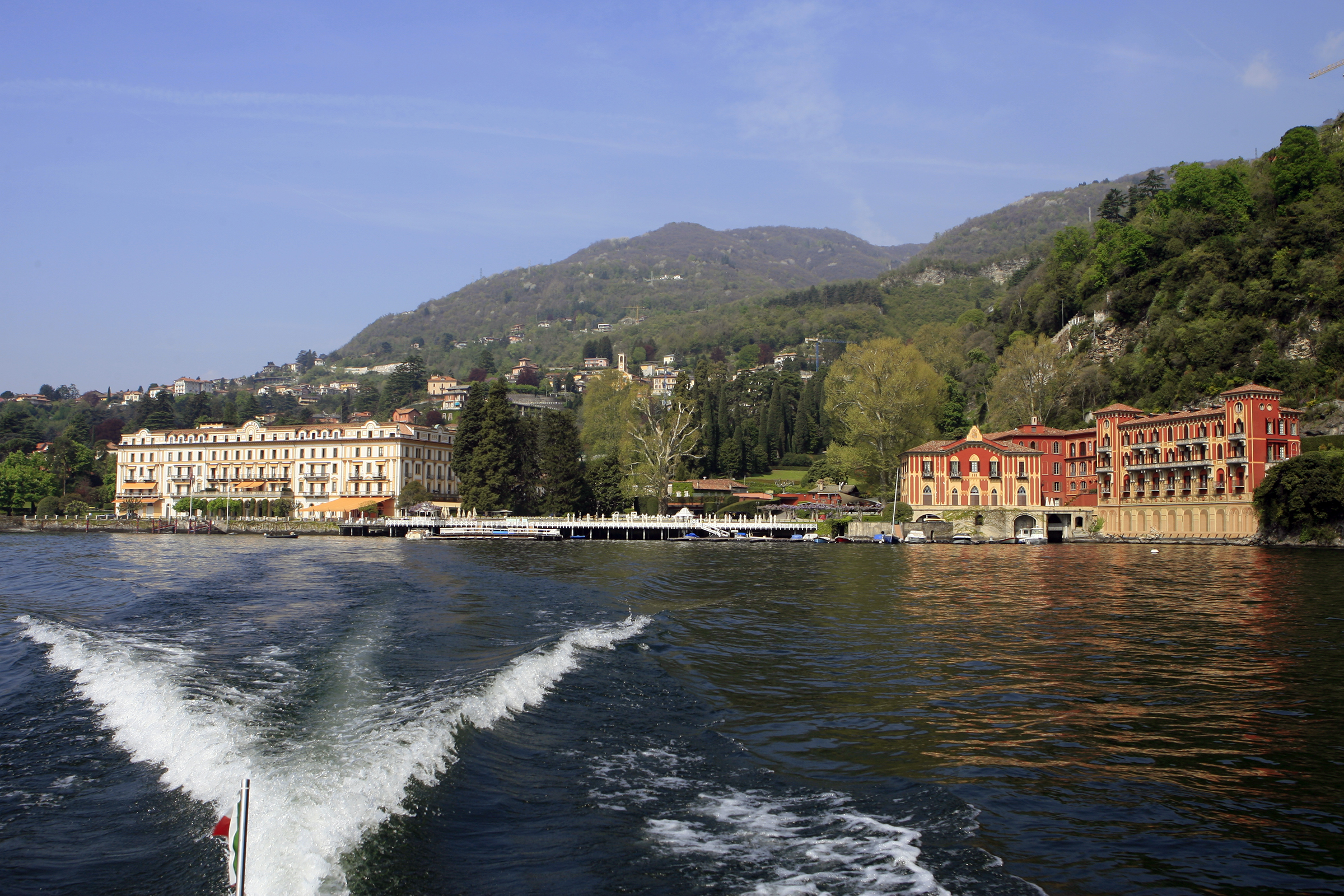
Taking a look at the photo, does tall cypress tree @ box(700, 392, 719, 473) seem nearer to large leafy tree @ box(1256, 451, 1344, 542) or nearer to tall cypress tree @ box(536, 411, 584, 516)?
tall cypress tree @ box(536, 411, 584, 516)

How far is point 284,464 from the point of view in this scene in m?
104

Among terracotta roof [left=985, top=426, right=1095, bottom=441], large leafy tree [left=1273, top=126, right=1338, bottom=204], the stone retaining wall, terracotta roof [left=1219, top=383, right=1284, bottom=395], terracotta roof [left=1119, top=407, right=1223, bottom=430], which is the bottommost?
the stone retaining wall

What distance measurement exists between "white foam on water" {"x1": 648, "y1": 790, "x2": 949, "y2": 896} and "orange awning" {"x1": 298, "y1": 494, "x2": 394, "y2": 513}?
90198 mm

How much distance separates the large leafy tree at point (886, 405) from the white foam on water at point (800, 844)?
74.3m

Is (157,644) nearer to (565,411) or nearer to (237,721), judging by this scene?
(237,721)

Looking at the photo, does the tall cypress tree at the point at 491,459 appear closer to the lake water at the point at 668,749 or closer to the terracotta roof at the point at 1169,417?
the terracotta roof at the point at 1169,417

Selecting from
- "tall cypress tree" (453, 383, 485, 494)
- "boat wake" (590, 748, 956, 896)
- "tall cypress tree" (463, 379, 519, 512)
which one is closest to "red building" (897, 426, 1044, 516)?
"tall cypress tree" (463, 379, 519, 512)

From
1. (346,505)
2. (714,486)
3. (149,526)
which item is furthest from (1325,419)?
(149,526)

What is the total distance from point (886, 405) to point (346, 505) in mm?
57209

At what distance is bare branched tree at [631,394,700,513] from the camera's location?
87.4 m

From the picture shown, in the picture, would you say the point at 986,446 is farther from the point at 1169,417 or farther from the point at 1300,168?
the point at 1300,168

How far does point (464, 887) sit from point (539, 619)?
16459mm

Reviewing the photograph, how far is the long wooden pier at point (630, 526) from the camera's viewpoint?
77.8 metres

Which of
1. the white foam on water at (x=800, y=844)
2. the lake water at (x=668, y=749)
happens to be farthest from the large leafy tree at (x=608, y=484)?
the white foam on water at (x=800, y=844)
